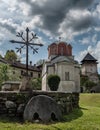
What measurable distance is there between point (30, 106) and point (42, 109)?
49cm

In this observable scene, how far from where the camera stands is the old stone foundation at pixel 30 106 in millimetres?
10117

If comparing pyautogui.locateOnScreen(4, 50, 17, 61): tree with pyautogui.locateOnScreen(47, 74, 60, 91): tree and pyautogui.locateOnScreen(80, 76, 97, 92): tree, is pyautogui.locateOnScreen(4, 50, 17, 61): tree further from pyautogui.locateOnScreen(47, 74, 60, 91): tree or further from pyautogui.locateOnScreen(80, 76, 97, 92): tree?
pyautogui.locateOnScreen(47, 74, 60, 91): tree

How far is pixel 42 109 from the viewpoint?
10.2m

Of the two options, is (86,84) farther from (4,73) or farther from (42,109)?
(42,109)

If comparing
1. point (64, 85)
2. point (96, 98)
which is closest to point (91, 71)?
point (64, 85)

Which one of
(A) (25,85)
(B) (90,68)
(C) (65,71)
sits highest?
(B) (90,68)

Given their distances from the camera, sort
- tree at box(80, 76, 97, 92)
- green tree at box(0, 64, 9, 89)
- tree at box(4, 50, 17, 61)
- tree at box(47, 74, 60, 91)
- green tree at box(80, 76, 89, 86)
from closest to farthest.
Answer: tree at box(47, 74, 60, 91) < green tree at box(0, 64, 9, 89) < tree at box(80, 76, 97, 92) < green tree at box(80, 76, 89, 86) < tree at box(4, 50, 17, 61)

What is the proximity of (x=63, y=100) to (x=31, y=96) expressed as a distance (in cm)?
166

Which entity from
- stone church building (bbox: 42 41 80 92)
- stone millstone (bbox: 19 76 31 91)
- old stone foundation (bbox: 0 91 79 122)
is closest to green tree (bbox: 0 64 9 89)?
stone church building (bbox: 42 41 80 92)

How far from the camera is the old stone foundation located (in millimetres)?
10117

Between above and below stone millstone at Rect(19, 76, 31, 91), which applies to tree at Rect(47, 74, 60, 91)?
above

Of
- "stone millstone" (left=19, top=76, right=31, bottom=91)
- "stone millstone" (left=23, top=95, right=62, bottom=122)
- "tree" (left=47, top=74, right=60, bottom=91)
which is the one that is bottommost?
"stone millstone" (left=23, top=95, right=62, bottom=122)

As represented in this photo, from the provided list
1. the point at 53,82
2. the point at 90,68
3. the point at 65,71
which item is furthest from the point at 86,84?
the point at 53,82

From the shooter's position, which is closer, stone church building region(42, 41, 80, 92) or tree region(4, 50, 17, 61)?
stone church building region(42, 41, 80, 92)
